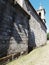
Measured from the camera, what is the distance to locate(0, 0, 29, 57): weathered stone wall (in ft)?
18.5

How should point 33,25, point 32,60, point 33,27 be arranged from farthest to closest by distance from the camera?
point 33,25 → point 33,27 → point 32,60

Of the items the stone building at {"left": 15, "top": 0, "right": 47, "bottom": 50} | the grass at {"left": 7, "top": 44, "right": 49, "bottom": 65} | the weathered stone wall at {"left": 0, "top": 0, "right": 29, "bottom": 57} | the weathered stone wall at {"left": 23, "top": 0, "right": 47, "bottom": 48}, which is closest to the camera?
the weathered stone wall at {"left": 0, "top": 0, "right": 29, "bottom": 57}

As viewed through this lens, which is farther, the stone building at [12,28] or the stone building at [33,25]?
the stone building at [33,25]

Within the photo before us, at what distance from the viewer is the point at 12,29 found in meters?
6.53

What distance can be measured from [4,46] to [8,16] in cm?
163

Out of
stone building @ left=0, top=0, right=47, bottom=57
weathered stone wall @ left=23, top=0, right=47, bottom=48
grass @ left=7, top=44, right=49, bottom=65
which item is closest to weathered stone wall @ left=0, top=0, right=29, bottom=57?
stone building @ left=0, top=0, right=47, bottom=57

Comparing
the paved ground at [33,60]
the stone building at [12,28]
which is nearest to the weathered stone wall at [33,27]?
the stone building at [12,28]

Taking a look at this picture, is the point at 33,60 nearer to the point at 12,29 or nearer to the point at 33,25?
the point at 12,29

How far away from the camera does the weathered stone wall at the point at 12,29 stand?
5.63m

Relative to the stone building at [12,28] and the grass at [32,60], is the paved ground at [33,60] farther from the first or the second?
the stone building at [12,28]

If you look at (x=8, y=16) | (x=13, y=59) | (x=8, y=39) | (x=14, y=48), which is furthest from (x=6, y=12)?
(x=13, y=59)

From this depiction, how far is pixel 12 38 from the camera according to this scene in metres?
6.46

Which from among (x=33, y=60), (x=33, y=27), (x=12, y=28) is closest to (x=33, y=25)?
(x=33, y=27)

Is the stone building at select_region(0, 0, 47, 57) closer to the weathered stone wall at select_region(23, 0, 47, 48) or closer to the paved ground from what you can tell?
the paved ground
